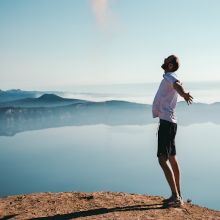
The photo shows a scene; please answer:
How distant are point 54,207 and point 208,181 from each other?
468ft

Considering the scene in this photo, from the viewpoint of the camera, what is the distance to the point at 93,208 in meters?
3.26

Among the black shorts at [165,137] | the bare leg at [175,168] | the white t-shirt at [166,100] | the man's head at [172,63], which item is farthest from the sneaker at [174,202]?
the man's head at [172,63]

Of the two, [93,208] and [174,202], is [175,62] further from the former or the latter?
[93,208]

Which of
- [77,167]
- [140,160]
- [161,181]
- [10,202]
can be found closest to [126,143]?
[140,160]

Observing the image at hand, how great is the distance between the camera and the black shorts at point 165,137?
2.89 metres

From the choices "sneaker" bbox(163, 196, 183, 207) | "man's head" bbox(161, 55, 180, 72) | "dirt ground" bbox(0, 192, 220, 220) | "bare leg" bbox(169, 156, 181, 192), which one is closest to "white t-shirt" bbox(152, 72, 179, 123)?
"man's head" bbox(161, 55, 180, 72)

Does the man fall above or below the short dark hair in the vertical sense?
below

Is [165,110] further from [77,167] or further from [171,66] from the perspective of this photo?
[77,167]

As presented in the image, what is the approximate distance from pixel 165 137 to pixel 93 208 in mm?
1760

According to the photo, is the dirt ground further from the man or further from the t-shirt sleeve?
the t-shirt sleeve

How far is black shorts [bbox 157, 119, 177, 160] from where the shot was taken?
2.89 metres

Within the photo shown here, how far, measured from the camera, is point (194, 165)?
151 meters

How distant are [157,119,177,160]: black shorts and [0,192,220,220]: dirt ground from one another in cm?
90

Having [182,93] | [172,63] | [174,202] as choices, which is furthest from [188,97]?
[174,202]
